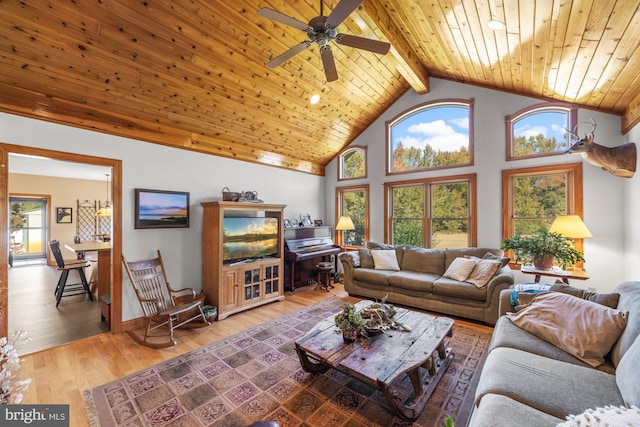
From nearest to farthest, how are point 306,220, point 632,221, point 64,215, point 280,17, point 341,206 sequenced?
point 280,17 < point 632,221 < point 306,220 < point 341,206 < point 64,215

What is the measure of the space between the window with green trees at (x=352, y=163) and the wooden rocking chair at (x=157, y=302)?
4.03m

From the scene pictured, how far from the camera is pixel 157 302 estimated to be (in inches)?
122

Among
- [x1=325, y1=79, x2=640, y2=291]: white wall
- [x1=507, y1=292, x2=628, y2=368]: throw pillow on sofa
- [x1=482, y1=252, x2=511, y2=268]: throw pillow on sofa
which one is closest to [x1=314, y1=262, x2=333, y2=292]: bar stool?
[x1=325, y1=79, x2=640, y2=291]: white wall

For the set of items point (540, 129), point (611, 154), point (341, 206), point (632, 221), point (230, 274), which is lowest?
point (230, 274)

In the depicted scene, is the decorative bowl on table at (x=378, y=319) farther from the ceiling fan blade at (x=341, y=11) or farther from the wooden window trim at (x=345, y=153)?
the wooden window trim at (x=345, y=153)

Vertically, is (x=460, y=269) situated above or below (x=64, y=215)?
below

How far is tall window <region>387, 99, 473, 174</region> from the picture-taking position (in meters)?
4.71

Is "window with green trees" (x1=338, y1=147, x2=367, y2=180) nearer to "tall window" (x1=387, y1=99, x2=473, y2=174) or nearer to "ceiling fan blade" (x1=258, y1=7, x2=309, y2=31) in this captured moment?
"tall window" (x1=387, y1=99, x2=473, y2=174)

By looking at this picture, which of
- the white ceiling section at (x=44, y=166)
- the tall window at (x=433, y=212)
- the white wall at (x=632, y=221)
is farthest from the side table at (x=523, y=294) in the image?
the white ceiling section at (x=44, y=166)

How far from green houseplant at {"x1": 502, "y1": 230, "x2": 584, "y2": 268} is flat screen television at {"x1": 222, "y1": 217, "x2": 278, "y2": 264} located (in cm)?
349

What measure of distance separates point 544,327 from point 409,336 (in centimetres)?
101

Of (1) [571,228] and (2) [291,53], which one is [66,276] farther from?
(1) [571,228]

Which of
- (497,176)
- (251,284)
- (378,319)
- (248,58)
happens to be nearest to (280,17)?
(248,58)

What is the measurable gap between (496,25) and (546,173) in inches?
96.5
